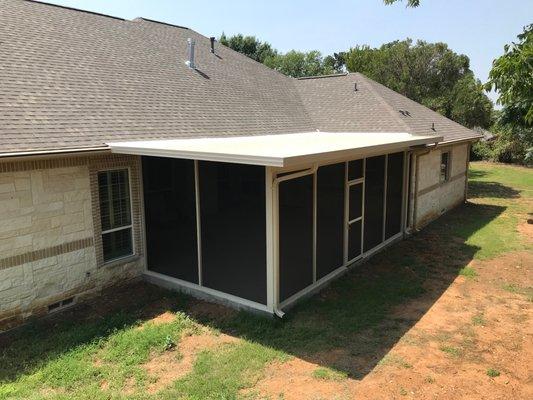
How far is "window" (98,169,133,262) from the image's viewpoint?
9031 mm

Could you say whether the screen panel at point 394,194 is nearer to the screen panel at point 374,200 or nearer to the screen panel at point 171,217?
the screen panel at point 374,200

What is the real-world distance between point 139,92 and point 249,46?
49.7 metres

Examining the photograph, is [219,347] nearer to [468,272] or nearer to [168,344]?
[168,344]

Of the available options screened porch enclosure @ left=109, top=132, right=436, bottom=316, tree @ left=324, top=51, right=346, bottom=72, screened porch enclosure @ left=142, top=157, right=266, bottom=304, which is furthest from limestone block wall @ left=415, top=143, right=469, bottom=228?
tree @ left=324, top=51, right=346, bottom=72

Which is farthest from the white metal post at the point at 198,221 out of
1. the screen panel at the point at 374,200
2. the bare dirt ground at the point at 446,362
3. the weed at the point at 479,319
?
the weed at the point at 479,319

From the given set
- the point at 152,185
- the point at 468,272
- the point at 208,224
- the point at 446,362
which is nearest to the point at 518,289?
the point at 468,272

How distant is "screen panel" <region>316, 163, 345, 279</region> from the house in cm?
4

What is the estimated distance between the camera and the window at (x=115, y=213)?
9031mm

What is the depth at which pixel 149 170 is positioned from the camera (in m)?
9.59

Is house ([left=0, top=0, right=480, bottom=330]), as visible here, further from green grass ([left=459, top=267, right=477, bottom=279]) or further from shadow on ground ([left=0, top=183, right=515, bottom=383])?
green grass ([left=459, top=267, right=477, bottom=279])

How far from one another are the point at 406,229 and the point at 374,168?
3372 mm

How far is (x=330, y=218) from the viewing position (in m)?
9.77

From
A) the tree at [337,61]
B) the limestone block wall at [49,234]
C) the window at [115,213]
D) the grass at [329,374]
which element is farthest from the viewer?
the tree at [337,61]

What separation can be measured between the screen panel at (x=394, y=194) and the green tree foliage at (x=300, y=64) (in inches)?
2076
